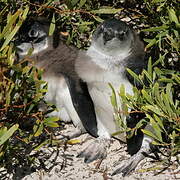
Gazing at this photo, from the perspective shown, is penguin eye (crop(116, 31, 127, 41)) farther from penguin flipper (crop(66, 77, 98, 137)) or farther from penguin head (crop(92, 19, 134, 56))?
penguin flipper (crop(66, 77, 98, 137))

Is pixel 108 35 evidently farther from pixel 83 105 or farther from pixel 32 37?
pixel 32 37

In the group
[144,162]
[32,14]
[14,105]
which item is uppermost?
[32,14]

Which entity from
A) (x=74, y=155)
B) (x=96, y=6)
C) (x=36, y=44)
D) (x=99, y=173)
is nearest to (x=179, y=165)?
(x=99, y=173)

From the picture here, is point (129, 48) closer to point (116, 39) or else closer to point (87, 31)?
point (116, 39)

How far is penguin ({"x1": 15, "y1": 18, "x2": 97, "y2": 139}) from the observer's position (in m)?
1.88

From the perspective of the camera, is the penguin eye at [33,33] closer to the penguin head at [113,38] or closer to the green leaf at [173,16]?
the penguin head at [113,38]

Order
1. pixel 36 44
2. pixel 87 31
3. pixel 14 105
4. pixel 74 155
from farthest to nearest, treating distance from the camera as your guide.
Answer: pixel 36 44 < pixel 87 31 < pixel 74 155 < pixel 14 105

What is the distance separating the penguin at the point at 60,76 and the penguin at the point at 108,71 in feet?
0.14

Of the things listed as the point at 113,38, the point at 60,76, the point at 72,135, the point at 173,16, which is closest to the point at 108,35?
the point at 113,38

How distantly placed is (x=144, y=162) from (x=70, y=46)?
736 millimetres

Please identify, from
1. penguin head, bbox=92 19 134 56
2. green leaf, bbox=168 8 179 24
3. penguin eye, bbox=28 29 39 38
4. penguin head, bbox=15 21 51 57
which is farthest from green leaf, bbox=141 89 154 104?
penguin eye, bbox=28 29 39 38

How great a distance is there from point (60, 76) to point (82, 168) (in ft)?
1.67

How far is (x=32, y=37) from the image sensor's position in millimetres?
2229

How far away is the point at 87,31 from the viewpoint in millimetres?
2061
